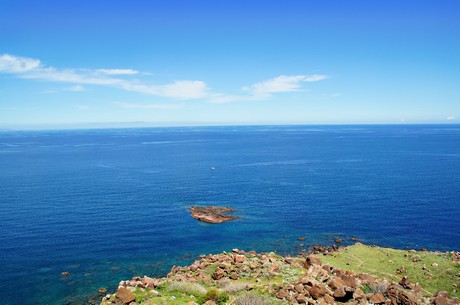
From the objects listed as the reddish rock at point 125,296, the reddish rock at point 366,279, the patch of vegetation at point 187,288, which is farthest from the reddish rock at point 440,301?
the reddish rock at point 125,296

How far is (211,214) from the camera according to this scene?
264ft

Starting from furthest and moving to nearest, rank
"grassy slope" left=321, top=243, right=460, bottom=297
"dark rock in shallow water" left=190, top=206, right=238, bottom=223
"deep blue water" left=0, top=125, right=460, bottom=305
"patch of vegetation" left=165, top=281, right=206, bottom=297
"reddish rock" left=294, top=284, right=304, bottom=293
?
1. "dark rock in shallow water" left=190, top=206, right=238, bottom=223
2. "deep blue water" left=0, top=125, right=460, bottom=305
3. "grassy slope" left=321, top=243, right=460, bottom=297
4. "patch of vegetation" left=165, top=281, right=206, bottom=297
5. "reddish rock" left=294, top=284, right=304, bottom=293

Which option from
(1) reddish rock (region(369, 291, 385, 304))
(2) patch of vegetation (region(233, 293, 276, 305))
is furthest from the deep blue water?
(1) reddish rock (region(369, 291, 385, 304))

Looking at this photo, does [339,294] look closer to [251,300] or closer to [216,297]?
[251,300]

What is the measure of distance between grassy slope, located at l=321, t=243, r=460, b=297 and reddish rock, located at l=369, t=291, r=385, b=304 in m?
9.69

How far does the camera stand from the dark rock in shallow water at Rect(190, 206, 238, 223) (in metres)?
78.2

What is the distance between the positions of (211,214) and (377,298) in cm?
5285

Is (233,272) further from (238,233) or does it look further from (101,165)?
(101,165)

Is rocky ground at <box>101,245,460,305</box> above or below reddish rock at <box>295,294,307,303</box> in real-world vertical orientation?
below

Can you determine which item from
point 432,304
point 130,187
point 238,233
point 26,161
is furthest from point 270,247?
point 26,161

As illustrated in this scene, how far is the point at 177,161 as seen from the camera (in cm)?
17375

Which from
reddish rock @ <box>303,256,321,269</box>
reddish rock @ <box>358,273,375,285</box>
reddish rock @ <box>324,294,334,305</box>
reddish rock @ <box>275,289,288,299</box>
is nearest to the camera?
reddish rock @ <box>324,294,334,305</box>

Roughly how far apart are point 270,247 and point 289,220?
53.6 feet

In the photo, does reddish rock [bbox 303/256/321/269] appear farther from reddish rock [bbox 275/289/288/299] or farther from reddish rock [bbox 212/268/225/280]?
reddish rock [bbox 275/289/288/299]
